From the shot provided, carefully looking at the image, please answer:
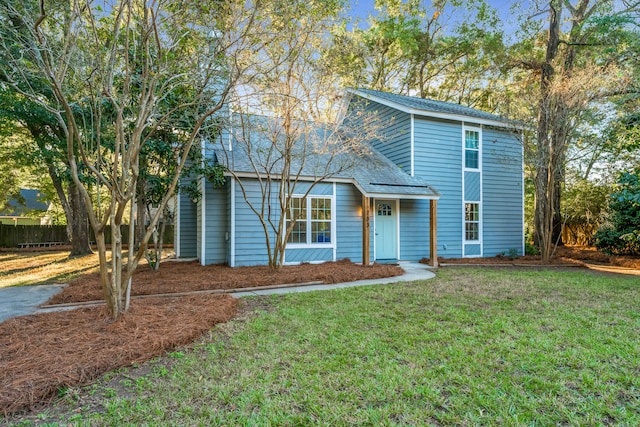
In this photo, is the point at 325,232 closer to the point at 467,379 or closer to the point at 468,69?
the point at 467,379

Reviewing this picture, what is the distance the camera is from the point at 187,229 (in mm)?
12500

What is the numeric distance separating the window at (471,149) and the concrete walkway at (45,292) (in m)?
5.36

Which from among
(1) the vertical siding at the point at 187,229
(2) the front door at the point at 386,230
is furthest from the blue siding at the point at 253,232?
(1) the vertical siding at the point at 187,229

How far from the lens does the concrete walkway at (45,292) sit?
5215mm

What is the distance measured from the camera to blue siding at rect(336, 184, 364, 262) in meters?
10.4

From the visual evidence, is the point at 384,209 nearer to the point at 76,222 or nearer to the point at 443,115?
the point at 443,115

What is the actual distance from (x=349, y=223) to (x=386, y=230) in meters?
1.38

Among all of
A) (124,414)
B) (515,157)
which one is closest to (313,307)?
(124,414)

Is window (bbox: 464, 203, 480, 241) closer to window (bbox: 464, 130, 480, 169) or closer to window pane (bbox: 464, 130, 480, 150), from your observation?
window (bbox: 464, 130, 480, 169)

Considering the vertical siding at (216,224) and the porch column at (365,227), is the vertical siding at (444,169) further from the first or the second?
the vertical siding at (216,224)

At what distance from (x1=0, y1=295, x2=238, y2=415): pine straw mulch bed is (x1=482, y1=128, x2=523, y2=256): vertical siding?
10.4m

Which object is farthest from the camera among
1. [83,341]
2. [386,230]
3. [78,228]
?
[78,228]

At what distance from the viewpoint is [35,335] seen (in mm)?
3799

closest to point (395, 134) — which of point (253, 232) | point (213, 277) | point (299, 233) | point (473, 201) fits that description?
point (473, 201)
